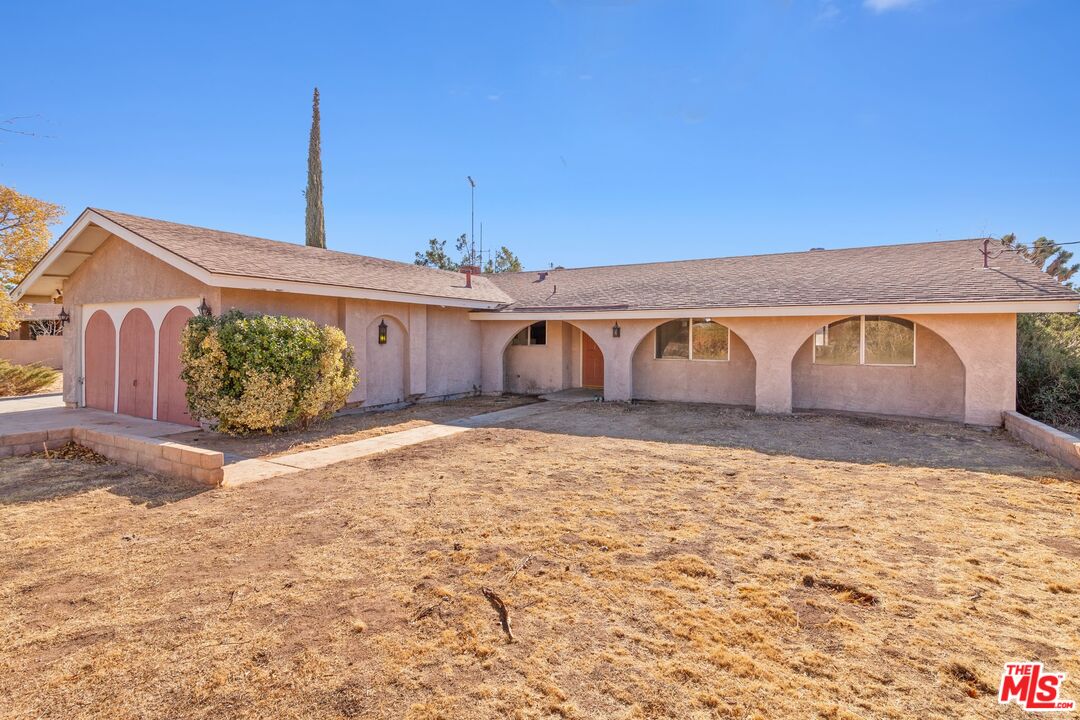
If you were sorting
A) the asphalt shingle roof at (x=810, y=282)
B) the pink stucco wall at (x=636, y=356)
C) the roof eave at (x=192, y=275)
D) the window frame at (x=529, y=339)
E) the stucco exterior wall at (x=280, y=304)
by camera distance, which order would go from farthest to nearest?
the window frame at (x=529, y=339) < the asphalt shingle roof at (x=810, y=282) < the pink stucco wall at (x=636, y=356) < the stucco exterior wall at (x=280, y=304) < the roof eave at (x=192, y=275)

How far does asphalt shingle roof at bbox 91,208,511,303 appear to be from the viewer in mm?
9414

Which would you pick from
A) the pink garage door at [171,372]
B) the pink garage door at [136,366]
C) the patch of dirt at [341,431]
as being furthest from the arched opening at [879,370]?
the pink garage door at [136,366]

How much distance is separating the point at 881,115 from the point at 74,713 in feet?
61.9

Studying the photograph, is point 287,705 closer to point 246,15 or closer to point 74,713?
point 74,713

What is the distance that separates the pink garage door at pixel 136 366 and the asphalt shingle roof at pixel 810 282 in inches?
337

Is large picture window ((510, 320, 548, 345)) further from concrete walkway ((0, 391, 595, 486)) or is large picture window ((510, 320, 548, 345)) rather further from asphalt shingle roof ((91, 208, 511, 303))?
concrete walkway ((0, 391, 595, 486))

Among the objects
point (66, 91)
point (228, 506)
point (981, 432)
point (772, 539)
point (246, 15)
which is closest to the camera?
point (772, 539)

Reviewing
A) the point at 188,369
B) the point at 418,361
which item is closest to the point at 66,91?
the point at 188,369

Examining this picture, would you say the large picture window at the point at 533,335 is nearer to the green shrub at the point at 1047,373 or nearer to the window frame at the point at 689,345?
the window frame at the point at 689,345

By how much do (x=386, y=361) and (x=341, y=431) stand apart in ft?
10.7

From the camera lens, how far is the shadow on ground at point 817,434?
24.7 feet

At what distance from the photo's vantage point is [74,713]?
7.98 ft

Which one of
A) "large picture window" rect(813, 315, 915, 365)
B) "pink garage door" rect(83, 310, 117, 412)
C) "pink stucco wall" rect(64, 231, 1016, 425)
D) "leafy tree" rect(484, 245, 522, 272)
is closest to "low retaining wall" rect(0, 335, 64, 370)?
"pink garage door" rect(83, 310, 117, 412)

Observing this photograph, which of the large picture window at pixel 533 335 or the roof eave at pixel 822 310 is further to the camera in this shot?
the large picture window at pixel 533 335
